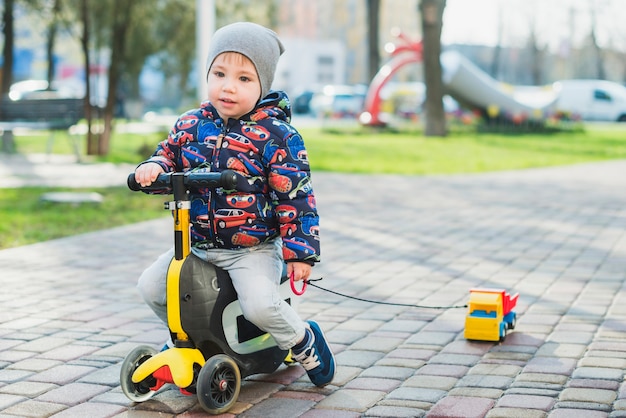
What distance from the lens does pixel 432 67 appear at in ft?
77.8

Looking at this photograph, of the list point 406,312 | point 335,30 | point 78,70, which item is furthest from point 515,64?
point 406,312

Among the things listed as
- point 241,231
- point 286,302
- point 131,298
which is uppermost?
point 241,231

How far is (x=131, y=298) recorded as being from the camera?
211 inches

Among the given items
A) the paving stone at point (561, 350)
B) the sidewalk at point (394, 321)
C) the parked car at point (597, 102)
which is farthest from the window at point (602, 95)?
the paving stone at point (561, 350)

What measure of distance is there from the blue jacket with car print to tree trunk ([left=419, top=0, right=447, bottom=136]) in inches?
807

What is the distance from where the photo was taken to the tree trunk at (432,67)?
931 inches

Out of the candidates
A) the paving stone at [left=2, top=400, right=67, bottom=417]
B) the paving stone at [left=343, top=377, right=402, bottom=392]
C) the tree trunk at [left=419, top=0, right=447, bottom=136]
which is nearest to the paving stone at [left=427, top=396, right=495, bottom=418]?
the paving stone at [left=343, top=377, right=402, bottom=392]

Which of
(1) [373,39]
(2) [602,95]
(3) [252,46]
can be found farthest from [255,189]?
(2) [602,95]

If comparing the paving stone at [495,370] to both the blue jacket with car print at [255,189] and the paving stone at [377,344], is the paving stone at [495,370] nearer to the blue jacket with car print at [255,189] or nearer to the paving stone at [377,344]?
the paving stone at [377,344]

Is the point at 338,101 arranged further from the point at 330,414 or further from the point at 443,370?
the point at 330,414

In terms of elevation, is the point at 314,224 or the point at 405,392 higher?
the point at 314,224

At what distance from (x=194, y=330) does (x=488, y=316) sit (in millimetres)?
1553

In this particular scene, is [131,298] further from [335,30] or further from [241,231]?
[335,30]

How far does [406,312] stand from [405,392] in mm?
1422
